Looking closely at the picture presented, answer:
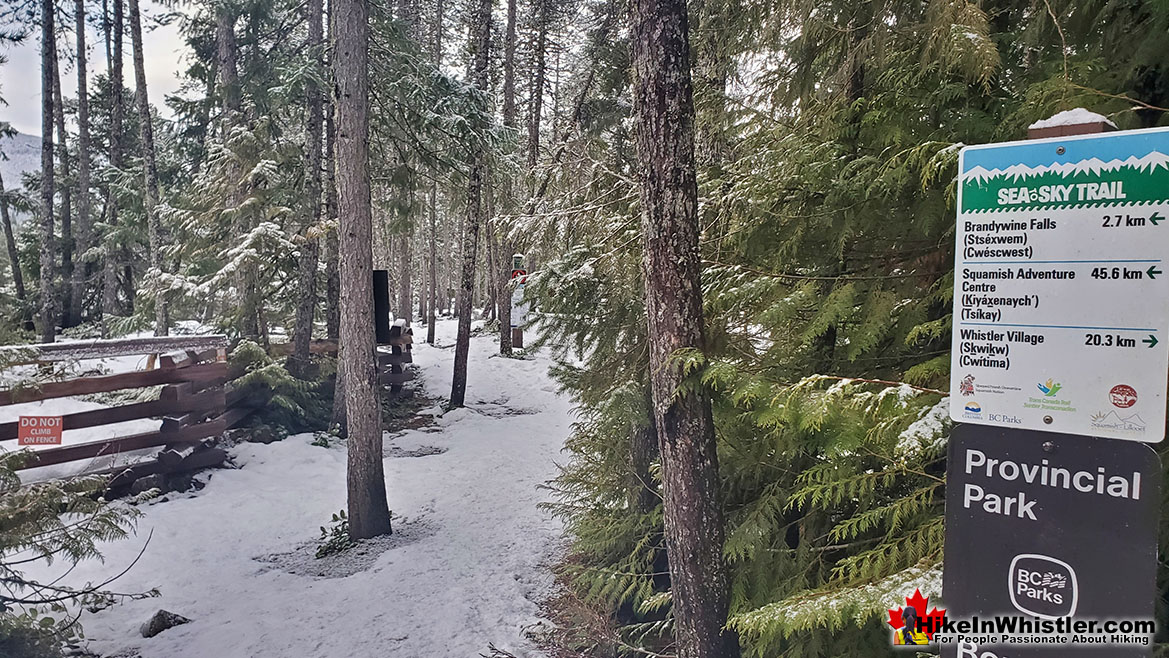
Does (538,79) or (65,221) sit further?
(65,221)

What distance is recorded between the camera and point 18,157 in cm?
1703

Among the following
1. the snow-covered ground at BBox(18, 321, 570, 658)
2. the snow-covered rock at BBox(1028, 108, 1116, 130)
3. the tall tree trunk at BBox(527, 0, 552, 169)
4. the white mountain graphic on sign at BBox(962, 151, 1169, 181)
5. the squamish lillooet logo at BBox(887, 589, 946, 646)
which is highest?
the tall tree trunk at BBox(527, 0, 552, 169)

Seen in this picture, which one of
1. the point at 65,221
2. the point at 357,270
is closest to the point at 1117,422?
the point at 357,270

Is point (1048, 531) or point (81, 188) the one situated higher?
point (81, 188)

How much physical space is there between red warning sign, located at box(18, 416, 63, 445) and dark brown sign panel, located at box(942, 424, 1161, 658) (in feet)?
26.5

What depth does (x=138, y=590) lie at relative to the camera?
6023 millimetres

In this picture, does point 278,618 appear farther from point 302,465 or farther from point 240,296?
point 240,296

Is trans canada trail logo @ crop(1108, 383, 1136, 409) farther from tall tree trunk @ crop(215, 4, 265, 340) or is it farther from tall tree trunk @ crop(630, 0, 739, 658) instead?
tall tree trunk @ crop(215, 4, 265, 340)

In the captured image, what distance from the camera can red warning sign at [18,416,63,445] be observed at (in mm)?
6434

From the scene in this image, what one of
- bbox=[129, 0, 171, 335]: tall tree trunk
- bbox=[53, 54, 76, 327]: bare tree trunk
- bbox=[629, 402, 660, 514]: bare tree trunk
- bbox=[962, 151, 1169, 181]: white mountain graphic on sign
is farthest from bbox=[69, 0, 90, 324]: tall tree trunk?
bbox=[962, 151, 1169, 181]: white mountain graphic on sign

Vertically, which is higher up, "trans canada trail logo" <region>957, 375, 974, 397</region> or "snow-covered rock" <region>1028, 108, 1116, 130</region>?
"snow-covered rock" <region>1028, 108, 1116, 130</region>

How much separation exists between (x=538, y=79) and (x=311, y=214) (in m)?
6.14

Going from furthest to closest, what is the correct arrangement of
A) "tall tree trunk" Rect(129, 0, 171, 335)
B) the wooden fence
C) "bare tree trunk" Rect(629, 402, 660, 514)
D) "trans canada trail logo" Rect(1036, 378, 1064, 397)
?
"tall tree trunk" Rect(129, 0, 171, 335), the wooden fence, "bare tree trunk" Rect(629, 402, 660, 514), "trans canada trail logo" Rect(1036, 378, 1064, 397)

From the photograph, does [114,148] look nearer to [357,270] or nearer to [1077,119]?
[357,270]
